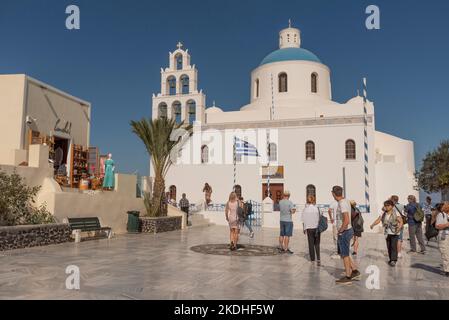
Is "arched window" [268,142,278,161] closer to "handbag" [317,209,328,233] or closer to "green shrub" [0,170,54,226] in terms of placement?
"green shrub" [0,170,54,226]

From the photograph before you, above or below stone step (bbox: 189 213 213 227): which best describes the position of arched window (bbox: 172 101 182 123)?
above

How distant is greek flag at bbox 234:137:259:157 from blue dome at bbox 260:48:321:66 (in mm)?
9182

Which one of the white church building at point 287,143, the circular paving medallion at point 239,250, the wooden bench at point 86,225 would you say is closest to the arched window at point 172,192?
the white church building at point 287,143

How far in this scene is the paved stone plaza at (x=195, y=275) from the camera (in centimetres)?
574

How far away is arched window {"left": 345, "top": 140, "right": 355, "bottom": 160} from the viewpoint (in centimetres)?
2639

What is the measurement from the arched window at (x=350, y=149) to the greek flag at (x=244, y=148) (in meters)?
6.28

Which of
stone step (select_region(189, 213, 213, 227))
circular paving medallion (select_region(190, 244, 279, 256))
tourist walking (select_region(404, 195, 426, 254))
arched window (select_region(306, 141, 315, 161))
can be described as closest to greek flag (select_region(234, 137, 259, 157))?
arched window (select_region(306, 141, 315, 161))

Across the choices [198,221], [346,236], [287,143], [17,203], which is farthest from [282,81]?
[346,236]

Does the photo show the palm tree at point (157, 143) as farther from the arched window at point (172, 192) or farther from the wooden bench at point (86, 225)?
the arched window at point (172, 192)

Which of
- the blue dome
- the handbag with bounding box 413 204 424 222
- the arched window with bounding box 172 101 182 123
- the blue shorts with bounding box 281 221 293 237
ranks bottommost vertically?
the blue shorts with bounding box 281 221 293 237

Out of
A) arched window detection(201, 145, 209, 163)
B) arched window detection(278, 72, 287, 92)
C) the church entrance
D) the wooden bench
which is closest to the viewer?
the wooden bench

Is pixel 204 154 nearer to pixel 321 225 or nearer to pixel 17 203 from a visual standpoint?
pixel 17 203

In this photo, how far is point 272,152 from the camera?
91.8 ft

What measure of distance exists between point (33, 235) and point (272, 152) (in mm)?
19542
